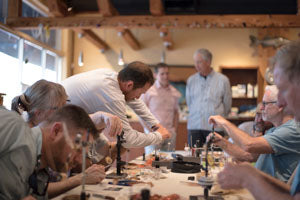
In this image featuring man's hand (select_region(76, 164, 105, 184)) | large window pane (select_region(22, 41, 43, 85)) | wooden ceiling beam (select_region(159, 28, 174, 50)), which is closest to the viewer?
man's hand (select_region(76, 164, 105, 184))

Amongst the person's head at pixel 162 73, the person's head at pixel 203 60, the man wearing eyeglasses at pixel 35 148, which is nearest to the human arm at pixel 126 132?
the man wearing eyeglasses at pixel 35 148

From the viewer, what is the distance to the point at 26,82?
261 inches

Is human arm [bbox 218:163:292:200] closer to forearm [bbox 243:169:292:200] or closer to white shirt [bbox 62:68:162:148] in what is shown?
forearm [bbox 243:169:292:200]

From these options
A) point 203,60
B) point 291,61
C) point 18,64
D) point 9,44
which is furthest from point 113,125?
point 18,64

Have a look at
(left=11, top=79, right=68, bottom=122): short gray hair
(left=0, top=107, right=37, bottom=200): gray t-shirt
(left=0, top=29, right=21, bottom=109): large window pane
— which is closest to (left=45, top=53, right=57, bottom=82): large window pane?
(left=0, top=29, right=21, bottom=109): large window pane

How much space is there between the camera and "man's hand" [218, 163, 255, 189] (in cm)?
134

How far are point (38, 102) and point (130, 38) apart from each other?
557 centimetres

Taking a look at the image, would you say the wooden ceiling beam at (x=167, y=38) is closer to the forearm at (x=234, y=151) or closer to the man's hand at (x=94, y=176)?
the forearm at (x=234, y=151)

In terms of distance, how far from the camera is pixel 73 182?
1.68 m

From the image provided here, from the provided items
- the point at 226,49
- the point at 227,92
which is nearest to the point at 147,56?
the point at 226,49

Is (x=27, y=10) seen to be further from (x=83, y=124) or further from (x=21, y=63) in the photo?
(x=83, y=124)

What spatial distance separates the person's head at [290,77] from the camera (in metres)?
1.22

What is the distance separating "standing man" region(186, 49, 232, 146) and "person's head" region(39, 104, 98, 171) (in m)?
3.25

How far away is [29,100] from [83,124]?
0.89 metres
